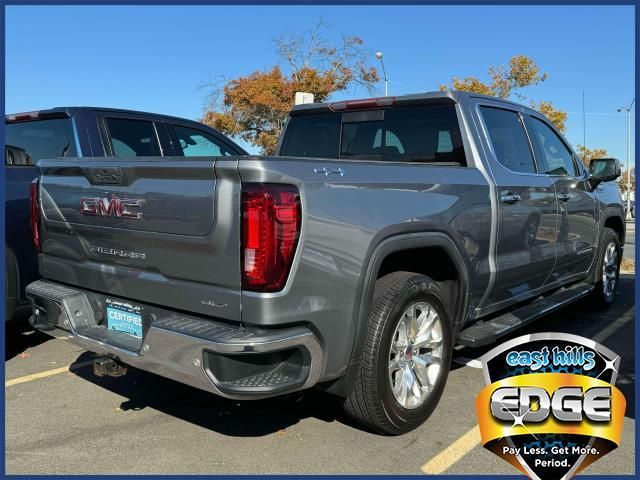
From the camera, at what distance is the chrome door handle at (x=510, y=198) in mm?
3995

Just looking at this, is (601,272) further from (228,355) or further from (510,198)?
(228,355)

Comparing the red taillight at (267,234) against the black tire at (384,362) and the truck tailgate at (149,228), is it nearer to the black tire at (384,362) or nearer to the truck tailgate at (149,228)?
the truck tailgate at (149,228)

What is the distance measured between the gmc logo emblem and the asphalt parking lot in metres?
1.29

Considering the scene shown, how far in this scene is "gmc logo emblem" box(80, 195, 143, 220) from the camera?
2.94 metres

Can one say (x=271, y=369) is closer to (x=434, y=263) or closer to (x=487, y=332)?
(x=434, y=263)

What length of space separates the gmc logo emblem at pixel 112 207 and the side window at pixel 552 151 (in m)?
3.47

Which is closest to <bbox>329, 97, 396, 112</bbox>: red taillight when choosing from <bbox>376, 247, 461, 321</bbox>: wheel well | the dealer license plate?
<bbox>376, 247, 461, 321</bbox>: wheel well

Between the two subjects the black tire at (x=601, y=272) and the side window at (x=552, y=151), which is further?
the black tire at (x=601, y=272)

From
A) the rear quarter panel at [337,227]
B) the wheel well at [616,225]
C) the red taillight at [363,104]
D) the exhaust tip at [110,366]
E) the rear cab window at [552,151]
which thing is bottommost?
the exhaust tip at [110,366]

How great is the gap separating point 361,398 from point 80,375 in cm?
242

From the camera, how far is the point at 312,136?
480 centimetres

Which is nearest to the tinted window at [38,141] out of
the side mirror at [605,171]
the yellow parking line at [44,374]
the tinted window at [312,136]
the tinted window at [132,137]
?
the tinted window at [132,137]

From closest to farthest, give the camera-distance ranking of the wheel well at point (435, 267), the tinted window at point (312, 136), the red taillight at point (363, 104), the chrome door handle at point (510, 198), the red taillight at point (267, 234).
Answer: the red taillight at point (267, 234)
the wheel well at point (435, 267)
the chrome door handle at point (510, 198)
the red taillight at point (363, 104)
the tinted window at point (312, 136)

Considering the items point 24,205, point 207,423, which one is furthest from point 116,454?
point 24,205
